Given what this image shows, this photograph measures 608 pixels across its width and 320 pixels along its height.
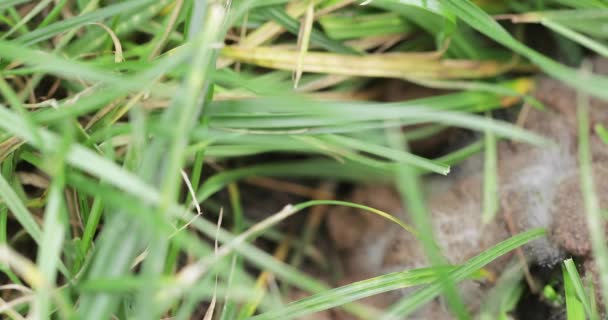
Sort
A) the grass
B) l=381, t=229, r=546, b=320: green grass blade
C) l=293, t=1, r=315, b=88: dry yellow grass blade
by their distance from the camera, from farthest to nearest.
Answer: l=293, t=1, r=315, b=88: dry yellow grass blade < l=381, t=229, r=546, b=320: green grass blade < the grass

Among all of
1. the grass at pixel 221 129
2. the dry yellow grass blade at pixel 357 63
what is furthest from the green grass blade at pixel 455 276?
the dry yellow grass blade at pixel 357 63

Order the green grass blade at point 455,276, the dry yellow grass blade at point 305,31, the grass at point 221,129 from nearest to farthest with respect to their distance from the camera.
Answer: the grass at point 221,129 < the green grass blade at point 455,276 < the dry yellow grass blade at point 305,31

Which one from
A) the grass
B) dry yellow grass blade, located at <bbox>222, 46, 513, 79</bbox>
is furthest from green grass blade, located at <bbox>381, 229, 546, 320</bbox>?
dry yellow grass blade, located at <bbox>222, 46, 513, 79</bbox>

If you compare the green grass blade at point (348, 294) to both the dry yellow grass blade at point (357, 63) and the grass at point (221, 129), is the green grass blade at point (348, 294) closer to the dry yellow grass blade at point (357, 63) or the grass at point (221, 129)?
the grass at point (221, 129)

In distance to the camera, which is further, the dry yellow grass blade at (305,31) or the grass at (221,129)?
the dry yellow grass blade at (305,31)

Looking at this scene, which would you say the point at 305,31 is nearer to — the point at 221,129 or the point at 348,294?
the point at 221,129

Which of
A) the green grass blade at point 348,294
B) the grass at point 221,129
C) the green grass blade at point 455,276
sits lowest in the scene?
the green grass blade at point 348,294

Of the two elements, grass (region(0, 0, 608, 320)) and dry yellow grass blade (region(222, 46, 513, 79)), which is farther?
dry yellow grass blade (region(222, 46, 513, 79))

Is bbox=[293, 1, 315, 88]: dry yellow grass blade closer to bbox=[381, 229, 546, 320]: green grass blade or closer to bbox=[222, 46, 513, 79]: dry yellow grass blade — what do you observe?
bbox=[222, 46, 513, 79]: dry yellow grass blade

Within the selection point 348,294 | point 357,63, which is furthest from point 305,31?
point 348,294
